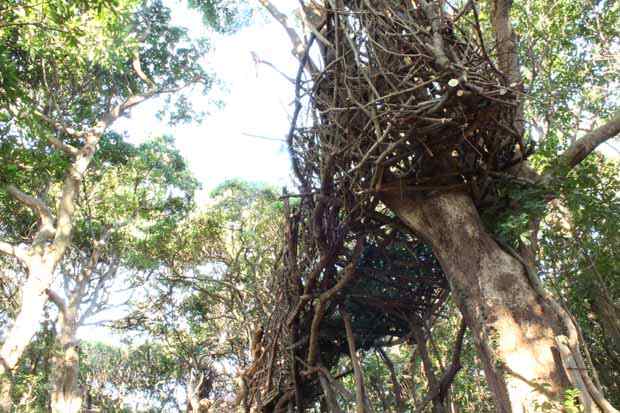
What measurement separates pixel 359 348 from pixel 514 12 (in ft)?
17.4

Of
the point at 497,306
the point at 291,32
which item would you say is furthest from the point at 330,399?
the point at 291,32

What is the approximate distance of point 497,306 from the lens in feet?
8.25

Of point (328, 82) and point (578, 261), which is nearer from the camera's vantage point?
point (328, 82)

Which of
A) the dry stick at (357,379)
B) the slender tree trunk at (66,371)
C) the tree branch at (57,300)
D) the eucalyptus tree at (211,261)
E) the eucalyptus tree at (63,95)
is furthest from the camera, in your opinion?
the eucalyptus tree at (211,261)

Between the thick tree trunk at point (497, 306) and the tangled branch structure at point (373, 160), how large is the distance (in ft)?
0.69

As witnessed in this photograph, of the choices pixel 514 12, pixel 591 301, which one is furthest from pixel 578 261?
pixel 514 12

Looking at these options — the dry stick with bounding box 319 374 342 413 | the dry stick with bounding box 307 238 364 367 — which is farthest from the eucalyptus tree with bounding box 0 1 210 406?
the dry stick with bounding box 319 374 342 413

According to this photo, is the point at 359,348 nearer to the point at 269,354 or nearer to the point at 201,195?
the point at 269,354

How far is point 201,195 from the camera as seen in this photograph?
983cm

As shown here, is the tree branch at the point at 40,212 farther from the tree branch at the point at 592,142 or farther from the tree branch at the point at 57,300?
the tree branch at the point at 592,142

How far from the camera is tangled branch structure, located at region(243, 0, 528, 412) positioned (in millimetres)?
2545

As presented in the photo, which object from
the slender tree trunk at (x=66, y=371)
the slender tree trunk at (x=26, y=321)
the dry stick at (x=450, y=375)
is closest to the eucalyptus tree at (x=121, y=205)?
the slender tree trunk at (x=66, y=371)

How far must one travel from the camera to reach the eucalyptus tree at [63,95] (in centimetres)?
528

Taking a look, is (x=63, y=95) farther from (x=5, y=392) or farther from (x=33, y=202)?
(x=5, y=392)
